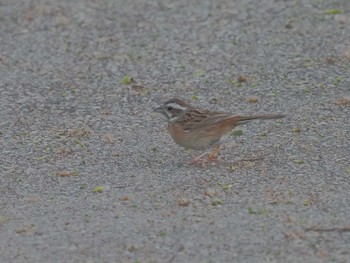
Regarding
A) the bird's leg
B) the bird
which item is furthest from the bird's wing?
the bird's leg

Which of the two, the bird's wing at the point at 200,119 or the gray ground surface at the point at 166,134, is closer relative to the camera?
the gray ground surface at the point at 166,134

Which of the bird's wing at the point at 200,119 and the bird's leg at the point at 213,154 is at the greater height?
the bird's wing at the point at 200,119

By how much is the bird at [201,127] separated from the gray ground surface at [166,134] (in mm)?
233

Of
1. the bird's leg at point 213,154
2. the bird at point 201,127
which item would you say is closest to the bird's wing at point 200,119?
the bird at point 201,127

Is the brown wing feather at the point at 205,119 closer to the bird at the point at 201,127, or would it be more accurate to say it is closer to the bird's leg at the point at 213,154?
the bird at the point at 201,127

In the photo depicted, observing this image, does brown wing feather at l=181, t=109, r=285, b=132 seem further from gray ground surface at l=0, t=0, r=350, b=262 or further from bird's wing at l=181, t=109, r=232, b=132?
gray ground surface at l=0, t=0, r=350, b=262

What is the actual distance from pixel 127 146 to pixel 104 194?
1527 mm

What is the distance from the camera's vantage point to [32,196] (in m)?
8.53

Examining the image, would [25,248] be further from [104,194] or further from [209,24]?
[209,24]

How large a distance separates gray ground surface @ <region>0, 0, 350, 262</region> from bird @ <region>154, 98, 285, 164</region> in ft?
0.76

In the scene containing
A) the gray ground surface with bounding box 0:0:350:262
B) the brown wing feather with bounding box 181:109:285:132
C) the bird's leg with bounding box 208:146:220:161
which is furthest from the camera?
the bird's leg with bounding box 208:146:220:161

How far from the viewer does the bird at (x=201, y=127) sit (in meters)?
9.27

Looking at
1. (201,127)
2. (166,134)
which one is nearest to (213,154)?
(201,127)

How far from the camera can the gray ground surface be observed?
7398mm
